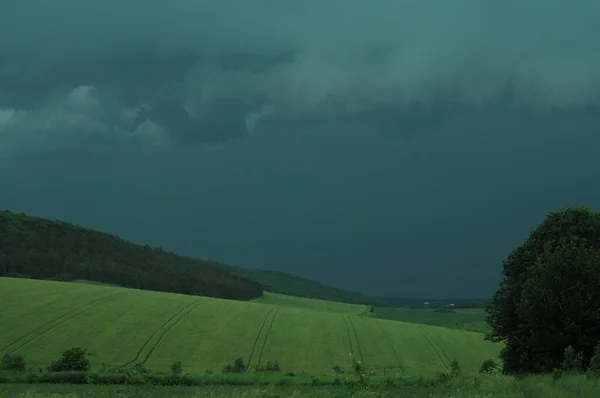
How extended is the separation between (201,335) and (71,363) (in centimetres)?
2487

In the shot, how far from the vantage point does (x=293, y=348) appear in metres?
80.9

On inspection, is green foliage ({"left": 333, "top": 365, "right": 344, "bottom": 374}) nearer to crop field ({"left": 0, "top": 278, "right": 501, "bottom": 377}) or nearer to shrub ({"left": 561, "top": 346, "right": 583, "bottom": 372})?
crop field ({"left": 0, "top": 278, "right": 501, "bottom": 377})

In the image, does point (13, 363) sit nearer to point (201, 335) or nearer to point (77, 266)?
point (201, 335)

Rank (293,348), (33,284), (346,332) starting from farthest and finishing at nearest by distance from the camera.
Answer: (33,284), (346,332), (293,348)

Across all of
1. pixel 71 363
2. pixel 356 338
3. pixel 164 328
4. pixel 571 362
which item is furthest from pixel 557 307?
pixel 164 328

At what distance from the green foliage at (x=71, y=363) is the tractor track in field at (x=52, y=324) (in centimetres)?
1257

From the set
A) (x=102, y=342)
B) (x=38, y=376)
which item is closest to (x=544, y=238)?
(x=38, y=376)

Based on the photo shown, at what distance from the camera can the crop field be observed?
239ft


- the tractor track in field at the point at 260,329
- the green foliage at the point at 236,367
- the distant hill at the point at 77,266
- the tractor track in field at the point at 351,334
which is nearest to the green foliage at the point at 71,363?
the green foliage at the point at 236,367

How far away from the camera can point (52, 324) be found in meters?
80.9

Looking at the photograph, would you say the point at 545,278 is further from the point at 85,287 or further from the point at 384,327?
the point at 85,287

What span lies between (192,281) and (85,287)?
86662mm

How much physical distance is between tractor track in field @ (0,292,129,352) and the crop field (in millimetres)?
125

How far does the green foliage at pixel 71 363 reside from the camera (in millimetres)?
59562
